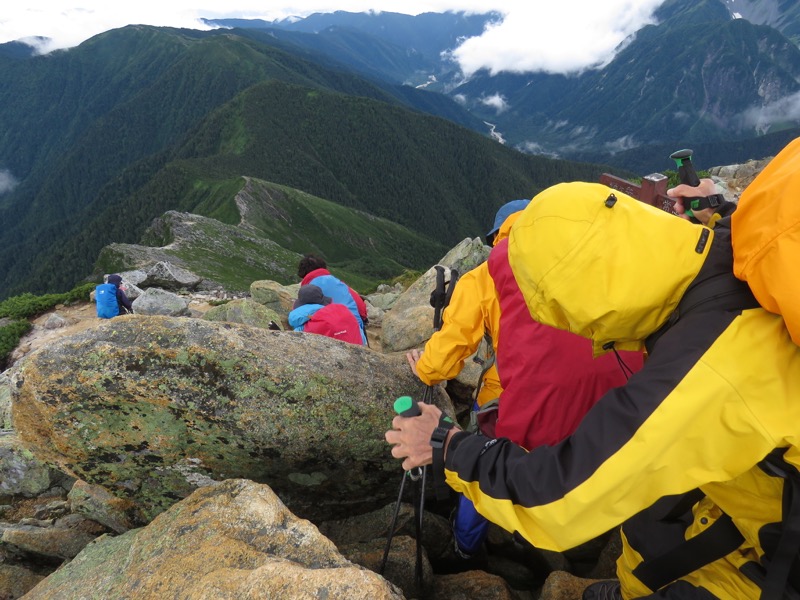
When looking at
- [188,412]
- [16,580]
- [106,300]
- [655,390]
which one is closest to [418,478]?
[188,412]

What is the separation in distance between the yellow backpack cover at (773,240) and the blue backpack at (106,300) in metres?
21.1

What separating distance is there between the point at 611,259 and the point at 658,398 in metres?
0.78

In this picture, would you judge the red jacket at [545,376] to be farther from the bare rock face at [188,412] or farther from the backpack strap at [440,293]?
the bare rock face at [188,412]

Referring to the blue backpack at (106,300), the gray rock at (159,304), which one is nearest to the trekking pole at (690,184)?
the blue backpack at (106,300)

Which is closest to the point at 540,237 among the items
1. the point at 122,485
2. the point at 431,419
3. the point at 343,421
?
the point at 431,419

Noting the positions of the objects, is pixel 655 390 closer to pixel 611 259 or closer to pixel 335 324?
pixel 611 259

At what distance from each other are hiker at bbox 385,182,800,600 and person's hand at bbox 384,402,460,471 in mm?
655

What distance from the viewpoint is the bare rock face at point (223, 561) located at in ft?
12.3

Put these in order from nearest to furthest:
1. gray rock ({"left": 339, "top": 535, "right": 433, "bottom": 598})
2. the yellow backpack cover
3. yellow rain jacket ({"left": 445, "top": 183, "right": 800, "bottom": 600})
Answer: the yellow backpack cover
yellow rain jacket ({"left": 445, "top": 183, "right": 800, "bottom": 600})
gray rock ({"left": 339, "top": 535, "right": 433, "bottom": 598})

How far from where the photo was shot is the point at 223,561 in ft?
13.8

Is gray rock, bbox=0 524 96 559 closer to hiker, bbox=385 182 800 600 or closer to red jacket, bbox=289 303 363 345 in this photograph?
red jacket, bbox=289 303 363 345

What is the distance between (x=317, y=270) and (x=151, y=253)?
237 ft

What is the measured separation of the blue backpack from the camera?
18344 mm

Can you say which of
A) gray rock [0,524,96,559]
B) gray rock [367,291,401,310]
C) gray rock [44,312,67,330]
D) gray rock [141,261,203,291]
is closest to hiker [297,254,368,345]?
gray rock [0,524,96,559]
